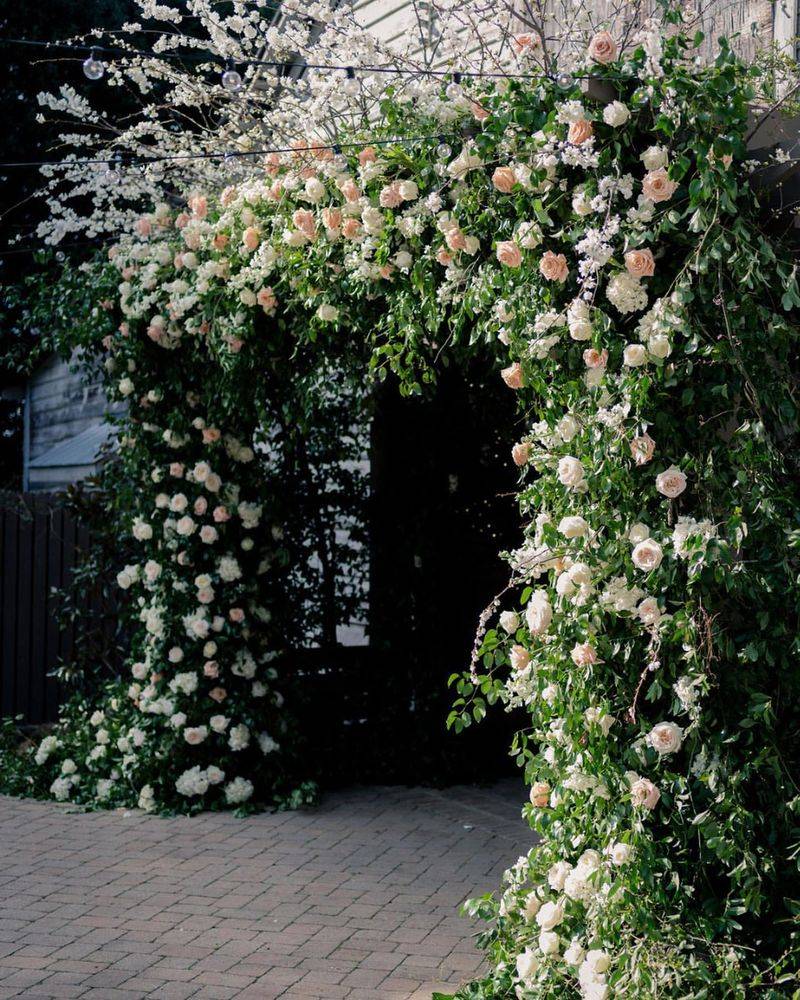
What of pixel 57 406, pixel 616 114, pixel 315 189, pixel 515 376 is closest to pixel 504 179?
pixel 616 114

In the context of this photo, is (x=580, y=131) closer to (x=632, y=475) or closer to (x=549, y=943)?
(x=632, y=475)

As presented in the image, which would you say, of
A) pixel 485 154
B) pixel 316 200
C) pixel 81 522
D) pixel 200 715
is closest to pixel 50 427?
pixel 81 522

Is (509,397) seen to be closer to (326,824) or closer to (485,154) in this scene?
(326,824)

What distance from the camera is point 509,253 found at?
3758 mm

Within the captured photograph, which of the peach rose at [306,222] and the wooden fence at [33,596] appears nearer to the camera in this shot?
the peach rose at [306,222]

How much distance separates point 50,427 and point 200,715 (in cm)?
940

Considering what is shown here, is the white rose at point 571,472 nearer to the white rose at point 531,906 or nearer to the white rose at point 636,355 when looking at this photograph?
the white rose at point 636,355

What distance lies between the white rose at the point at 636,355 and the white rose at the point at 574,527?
19.9 inches

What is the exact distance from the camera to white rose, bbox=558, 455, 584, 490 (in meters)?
3.66

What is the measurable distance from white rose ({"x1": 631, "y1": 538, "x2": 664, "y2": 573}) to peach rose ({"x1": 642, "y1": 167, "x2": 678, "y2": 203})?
3.36ft

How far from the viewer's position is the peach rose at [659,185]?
3496mm

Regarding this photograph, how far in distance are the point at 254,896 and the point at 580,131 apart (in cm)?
367

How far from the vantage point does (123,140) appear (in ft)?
20.9

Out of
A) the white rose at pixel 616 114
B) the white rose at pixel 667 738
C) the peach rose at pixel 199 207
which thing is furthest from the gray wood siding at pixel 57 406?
the white rose at pixel 667 738
